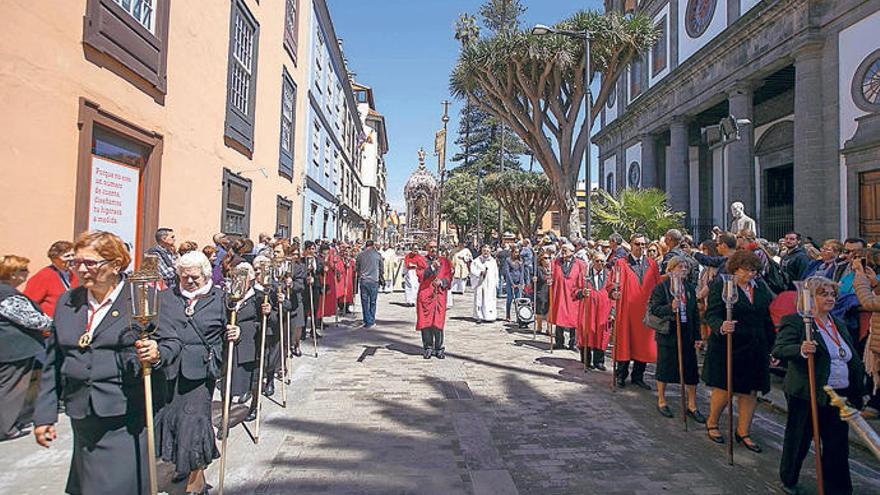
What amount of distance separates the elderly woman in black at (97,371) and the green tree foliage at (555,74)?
15.8 m

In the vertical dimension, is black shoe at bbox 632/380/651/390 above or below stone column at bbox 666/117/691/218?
below

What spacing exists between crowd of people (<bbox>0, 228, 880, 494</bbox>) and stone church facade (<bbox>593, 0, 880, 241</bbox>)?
24.1 feet

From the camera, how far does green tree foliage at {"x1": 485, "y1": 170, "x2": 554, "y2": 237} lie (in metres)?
34.2

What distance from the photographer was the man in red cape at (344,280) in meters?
12.8

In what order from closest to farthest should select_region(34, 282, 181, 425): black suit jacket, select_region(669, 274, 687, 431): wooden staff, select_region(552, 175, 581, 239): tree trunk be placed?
select_region(34, 282, 181, 425): black suit jacket → select_region(669, 274, 687, 431): wooden staff → select_region(552, 175, 581, 239): tree trunk

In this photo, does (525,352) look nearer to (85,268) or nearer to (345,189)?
(85,268)

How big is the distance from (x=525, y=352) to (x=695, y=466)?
4.92 meters

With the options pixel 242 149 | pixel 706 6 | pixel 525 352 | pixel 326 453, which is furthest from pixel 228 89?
pixel 706 6

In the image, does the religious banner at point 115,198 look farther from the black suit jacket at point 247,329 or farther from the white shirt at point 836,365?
the white shirt at point 836,365

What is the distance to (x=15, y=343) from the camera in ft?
14.8

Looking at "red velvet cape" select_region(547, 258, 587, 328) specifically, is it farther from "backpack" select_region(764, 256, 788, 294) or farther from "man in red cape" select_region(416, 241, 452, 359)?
"backpack" select_region(764, 256, 788, 294)

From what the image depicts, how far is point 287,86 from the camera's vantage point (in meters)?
16.7

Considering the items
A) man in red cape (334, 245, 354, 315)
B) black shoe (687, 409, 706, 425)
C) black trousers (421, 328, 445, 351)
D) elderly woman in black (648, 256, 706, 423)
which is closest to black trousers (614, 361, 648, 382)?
elderly woman in black (648, 256, 706, 423)

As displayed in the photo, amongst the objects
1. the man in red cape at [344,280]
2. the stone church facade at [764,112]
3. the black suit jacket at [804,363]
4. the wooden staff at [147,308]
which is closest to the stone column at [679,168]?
the stone church facade at [764,112]
